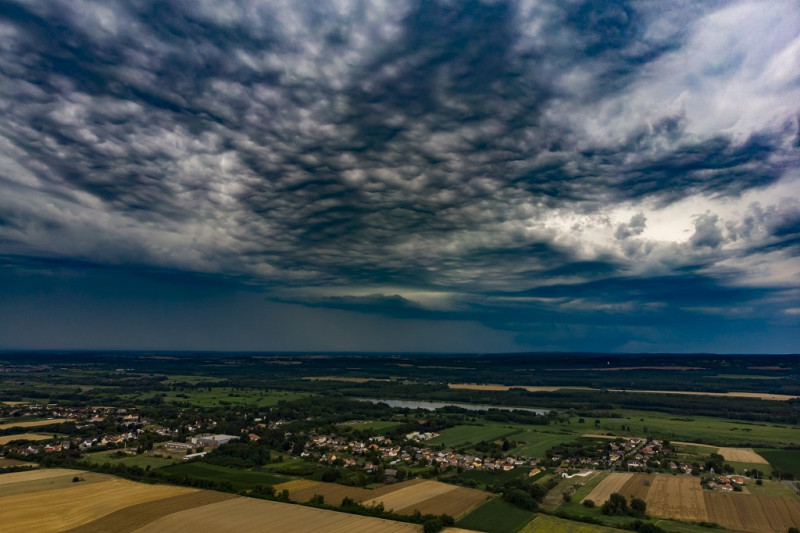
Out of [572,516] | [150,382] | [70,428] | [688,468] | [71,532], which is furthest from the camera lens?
[150,382]

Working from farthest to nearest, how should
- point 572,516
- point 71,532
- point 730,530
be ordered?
point 572,516
point 730,530
point 71,532

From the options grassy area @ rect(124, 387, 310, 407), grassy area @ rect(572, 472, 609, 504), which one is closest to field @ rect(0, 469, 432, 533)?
grassy area @ rect(572, 472, 609, 504)

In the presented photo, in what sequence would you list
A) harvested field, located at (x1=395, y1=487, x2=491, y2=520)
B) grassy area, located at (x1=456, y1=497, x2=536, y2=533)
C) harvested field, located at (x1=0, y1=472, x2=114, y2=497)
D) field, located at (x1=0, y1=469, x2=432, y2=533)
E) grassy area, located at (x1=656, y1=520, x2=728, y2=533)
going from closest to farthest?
field, located at (x1=0, y1=469, x2=432, y2=533) → grassy area, located at (x1=656, y1=520, x2=728, y2=533) → grassy area, located at (x1=456, y1=497, x2=536, y2=533) → harvested field, located at (x1=395, y1=487, x2=491, y2=520) → harvested field, located at (x1=0, y1=472, x2=114, y2=497)

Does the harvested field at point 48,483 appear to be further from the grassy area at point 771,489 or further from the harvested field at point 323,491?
the grassy area at point 771,489

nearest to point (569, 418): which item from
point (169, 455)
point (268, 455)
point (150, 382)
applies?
point (268, 455)

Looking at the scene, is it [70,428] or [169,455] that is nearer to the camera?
[169,455]

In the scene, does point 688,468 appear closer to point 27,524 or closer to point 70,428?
point 27,524

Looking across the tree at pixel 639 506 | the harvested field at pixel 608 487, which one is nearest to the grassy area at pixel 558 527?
the tree at pixel 639 506

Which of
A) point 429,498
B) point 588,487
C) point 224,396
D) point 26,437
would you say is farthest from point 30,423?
point 588,487

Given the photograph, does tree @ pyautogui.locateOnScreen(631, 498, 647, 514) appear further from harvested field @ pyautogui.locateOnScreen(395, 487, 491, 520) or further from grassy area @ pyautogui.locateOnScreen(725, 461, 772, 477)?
grassy area @ pyautogui.locateOnScreen(725, 461, 772, 477)
